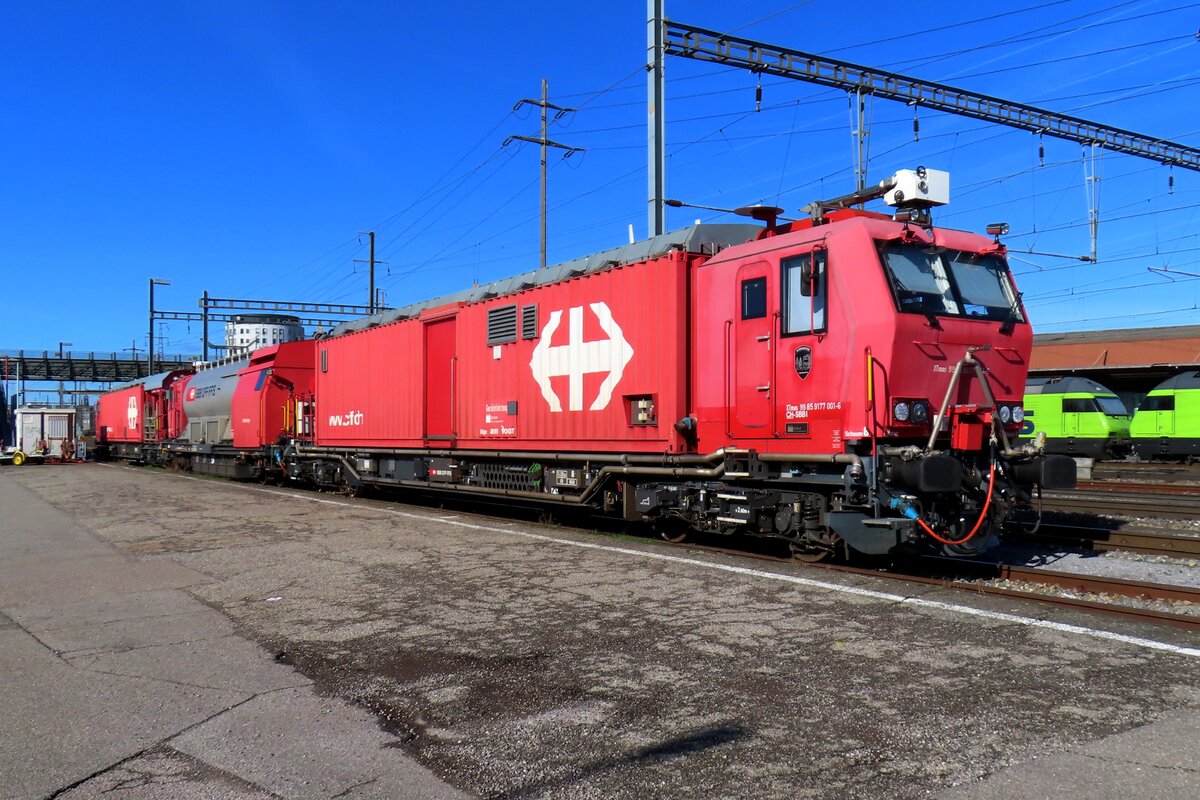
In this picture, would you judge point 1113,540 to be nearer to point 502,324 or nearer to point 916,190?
point 916,190

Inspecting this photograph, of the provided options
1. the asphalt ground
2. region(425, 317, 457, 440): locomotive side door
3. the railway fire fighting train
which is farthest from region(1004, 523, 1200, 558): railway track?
region(425, 317, 457, 440): locomotive side door

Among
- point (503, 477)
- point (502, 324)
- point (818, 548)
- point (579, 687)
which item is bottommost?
point (579, 687)

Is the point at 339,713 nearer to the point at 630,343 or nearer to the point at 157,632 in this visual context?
the point at 157,632

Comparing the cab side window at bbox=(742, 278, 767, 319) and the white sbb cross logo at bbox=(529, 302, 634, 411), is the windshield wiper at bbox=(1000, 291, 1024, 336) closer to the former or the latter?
the cab side window at bbox=(742, 278, 767, 319)

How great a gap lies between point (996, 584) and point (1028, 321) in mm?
2846

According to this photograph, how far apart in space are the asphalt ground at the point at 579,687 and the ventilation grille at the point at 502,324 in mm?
4827

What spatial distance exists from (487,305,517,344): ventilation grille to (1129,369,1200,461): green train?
22966 mm

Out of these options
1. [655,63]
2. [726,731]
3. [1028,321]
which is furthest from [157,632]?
[655,63]

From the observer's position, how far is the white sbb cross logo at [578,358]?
10.8 meters

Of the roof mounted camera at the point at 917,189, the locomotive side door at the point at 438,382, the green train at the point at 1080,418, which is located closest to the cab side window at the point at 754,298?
the roof mounted camera at the point at 917,189

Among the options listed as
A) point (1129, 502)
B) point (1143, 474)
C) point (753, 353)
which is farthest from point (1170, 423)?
point (753, 353)

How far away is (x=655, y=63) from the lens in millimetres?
16156

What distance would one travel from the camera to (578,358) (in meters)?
11.6

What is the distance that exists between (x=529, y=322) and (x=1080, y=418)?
22.3 metres
